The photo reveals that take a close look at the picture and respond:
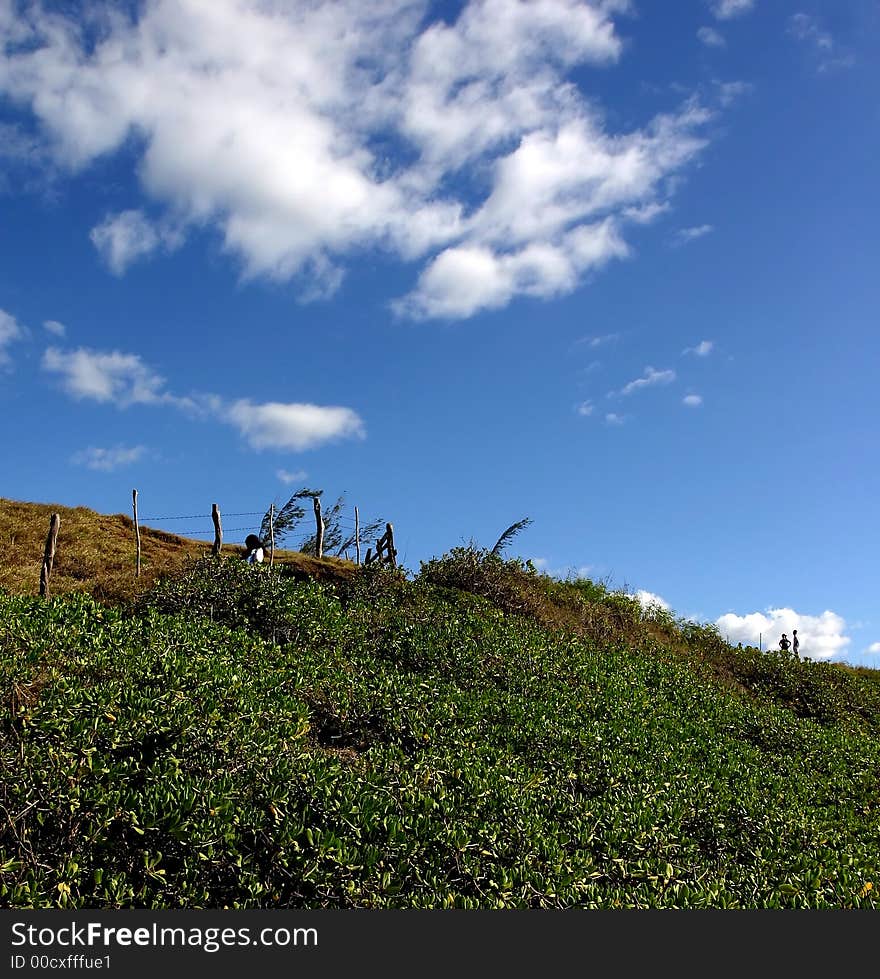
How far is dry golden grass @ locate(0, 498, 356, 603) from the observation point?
22359mm

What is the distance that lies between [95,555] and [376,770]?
20.7m

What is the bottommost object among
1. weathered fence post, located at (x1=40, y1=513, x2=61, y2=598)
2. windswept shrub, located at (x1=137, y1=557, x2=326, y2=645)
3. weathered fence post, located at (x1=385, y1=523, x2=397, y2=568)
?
windswept shrub, located at (x1=137, y1=557, x2=326, y2=645)

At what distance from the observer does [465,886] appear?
290 inches

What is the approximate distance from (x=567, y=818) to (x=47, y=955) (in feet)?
19.3

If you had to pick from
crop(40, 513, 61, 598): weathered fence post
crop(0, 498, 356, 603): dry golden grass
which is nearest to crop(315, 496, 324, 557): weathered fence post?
crop(0, 498, 356, 603): dry golden grass

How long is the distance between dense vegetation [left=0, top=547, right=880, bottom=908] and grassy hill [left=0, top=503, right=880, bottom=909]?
34 millimetres

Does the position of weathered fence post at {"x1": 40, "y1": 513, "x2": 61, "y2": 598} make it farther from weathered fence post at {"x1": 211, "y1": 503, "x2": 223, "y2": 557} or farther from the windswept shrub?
weathered fence post at {"x1": 211, "y1": 503, "x2": 223, "y2": 557}

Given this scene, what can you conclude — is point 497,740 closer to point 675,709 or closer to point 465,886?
point 465,886

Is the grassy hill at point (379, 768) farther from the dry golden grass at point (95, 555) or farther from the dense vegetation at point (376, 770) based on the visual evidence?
the dry golden grass at point (95, 555)

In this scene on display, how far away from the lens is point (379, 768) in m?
9.44

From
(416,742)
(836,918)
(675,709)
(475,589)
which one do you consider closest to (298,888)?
(416,742)

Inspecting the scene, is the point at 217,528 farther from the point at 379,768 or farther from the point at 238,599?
the point at 379,768

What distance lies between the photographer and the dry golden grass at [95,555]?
73.4 ft

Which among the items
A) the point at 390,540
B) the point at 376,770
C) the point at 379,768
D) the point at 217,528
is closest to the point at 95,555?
the point at 217,528
